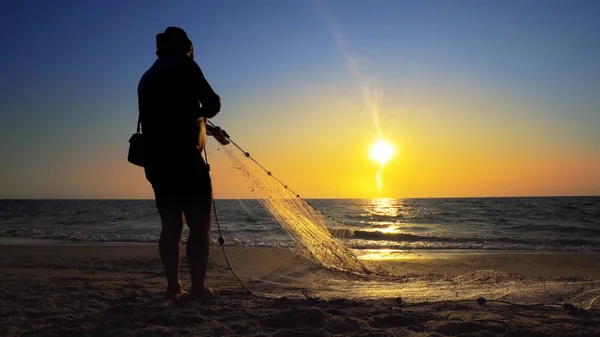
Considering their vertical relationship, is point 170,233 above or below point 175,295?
above

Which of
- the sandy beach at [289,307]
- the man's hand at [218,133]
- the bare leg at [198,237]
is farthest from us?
the man's hand at [218,133]

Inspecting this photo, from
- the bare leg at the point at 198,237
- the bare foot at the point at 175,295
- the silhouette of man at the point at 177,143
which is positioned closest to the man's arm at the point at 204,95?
the silhouette of man at the point at 177,143

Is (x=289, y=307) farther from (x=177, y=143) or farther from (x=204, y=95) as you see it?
(x=204, y=95)

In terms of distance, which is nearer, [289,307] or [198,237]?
[289,307]

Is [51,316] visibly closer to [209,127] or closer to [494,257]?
[209,127]

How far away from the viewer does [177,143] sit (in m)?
3.44

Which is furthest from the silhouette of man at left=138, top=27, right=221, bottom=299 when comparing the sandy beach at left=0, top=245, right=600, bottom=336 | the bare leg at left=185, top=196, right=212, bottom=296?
the sandy beach at left=0, top=245, right=600, bottom=336

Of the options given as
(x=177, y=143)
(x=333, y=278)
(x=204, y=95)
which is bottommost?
(x=333, y=278)

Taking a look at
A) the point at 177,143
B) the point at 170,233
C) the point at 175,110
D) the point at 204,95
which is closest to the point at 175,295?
the point at 170,233

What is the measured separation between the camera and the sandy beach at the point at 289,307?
2.80 meters

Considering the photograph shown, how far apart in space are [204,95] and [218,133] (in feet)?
3.18

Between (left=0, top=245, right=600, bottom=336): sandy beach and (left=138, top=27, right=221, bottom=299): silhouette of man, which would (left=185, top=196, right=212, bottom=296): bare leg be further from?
(left=0, top=245, right=600, bottom=336): sandy beach

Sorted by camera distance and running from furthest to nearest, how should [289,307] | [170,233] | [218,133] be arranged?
[218,133] < [170,233] < [289,307]

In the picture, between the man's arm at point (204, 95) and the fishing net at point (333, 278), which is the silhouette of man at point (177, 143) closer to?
the man's arm at point (204, 95)
